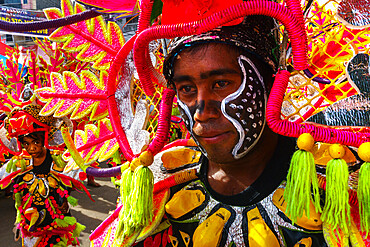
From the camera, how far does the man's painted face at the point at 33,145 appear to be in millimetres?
3484

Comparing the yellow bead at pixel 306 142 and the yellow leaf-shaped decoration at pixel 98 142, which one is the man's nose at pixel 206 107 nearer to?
the yellow bead at pixel 306 142

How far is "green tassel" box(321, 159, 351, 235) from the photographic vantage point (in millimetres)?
917

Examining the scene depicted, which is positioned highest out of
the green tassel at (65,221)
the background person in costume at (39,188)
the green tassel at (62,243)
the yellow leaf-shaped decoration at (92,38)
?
the yellow leaf-shaped decoration at (92,38)

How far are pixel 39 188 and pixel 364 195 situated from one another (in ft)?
10.9

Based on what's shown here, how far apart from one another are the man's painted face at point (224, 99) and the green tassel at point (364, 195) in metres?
0.37

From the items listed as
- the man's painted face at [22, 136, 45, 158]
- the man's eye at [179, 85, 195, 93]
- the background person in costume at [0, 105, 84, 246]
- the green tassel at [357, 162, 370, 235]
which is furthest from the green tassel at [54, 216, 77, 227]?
the green tassel at [357, 162, 370, 235]

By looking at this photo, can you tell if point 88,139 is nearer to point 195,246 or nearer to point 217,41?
point 195,246

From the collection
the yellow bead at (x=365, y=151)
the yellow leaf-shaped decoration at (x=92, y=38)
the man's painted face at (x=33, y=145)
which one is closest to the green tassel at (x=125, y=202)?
the yellow leaf-shaped decoration at (x=92, y=38)

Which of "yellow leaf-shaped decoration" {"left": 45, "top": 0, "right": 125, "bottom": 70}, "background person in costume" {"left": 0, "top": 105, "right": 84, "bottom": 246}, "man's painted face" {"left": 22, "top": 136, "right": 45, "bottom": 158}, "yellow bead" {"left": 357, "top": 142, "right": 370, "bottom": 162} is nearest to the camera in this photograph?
"yellow bead" {"left": 357, "top": 142, "right": 370, "bottom": 162}

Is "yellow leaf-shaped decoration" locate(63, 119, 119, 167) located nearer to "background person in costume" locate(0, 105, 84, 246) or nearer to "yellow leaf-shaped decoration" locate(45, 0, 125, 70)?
"yellow leaf-shaped decoration" locate(45, 0, 125, 70)

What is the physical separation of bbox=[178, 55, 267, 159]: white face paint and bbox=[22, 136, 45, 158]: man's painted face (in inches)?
114

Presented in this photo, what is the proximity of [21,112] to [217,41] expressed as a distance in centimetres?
300

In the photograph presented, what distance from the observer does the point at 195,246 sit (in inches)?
47.9

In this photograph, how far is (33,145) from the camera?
3510 mm
